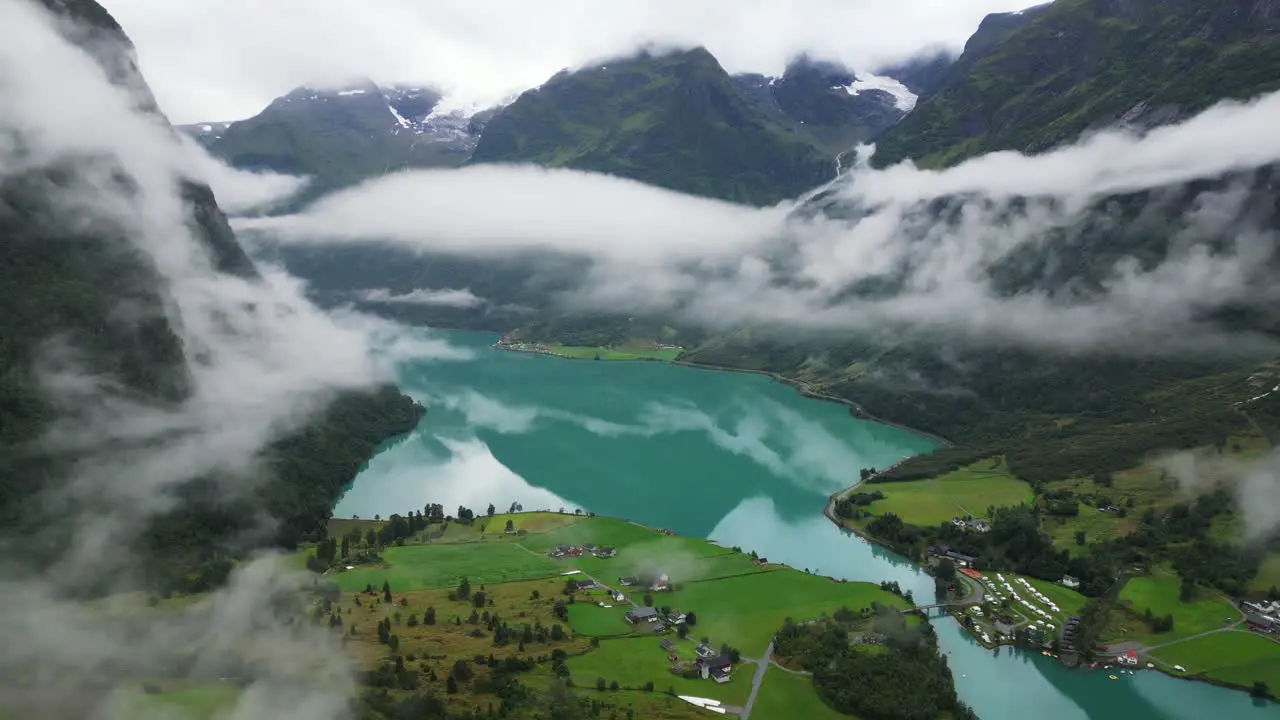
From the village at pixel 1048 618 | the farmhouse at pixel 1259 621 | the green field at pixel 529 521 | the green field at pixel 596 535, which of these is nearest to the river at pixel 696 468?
the village at pixel 1048 618

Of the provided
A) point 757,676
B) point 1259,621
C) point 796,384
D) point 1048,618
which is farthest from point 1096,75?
point 757,676

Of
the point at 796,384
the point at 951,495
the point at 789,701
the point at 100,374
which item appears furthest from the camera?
the point at 796,384

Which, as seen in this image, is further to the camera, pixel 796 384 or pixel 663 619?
pixel 796 384

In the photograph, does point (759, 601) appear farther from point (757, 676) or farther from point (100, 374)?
point (100, 374)

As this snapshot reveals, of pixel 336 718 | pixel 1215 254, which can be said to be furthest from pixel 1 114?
pixel 1215 254

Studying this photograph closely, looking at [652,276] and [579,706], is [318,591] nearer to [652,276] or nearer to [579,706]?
[579,706]

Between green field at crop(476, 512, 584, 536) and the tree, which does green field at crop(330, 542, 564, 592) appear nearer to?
green field at crop(476, 512, 584, 536)

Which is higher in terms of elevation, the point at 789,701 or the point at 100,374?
the point at 100,374
